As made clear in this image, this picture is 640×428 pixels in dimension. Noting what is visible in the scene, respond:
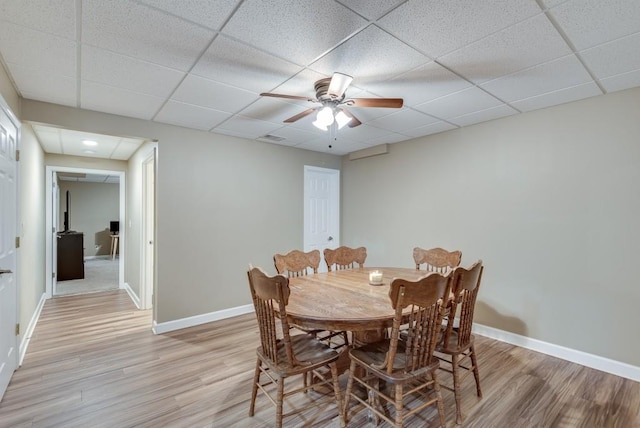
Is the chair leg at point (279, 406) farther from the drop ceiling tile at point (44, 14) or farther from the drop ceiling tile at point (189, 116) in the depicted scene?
the drop ceiling tile at point (189, 116)

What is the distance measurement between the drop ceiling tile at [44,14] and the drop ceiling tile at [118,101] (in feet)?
2.55

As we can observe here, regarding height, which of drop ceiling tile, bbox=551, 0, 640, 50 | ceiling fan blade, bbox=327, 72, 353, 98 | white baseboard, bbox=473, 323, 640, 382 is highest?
drop ceiling tile, bbox=551, 0, 640, 50

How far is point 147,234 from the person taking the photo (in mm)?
4262

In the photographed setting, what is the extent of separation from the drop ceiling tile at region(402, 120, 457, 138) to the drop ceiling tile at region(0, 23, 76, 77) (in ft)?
10.7

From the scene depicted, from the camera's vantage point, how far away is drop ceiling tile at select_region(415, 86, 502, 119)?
2688 millimetres

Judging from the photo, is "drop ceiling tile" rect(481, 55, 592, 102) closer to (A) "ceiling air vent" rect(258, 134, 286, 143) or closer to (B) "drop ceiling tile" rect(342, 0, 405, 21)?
(B) "drop ceiling tile" rect(342, 0, 405, 21)

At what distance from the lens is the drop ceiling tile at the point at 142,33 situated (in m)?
1.61

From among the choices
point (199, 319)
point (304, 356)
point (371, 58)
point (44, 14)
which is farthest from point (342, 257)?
point (44, 14)

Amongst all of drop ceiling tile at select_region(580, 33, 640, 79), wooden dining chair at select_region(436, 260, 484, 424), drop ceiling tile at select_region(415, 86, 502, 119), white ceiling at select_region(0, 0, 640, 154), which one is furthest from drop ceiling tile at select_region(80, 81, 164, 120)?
drop ceiling tile at select_region(580, 33, 640, 79)

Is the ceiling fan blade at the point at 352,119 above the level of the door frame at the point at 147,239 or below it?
above

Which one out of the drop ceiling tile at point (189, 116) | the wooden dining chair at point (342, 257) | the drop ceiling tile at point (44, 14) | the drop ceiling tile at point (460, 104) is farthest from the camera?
the wooden dining chair at point (342, 257)

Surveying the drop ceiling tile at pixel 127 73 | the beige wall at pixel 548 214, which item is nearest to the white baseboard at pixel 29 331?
the drop ceiling tile at pixel 127 73

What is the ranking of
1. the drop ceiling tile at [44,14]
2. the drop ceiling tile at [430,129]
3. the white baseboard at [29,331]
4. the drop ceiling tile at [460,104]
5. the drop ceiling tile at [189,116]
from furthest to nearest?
the drop ceiling tile at [430,129] < the drop ceiling tile at [189,116] < the white baseboard at [29,331] < the drop ceiling tile at [460,104] < the drop ceiling tile at [44,14]

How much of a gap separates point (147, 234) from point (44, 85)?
2.22 metres
